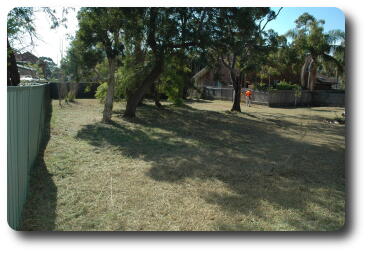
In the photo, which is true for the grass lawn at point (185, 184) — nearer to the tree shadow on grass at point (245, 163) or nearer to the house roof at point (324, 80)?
the tree shadow on grass at point (245, 163)

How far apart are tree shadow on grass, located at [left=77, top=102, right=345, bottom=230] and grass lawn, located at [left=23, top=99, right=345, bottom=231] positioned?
2cm

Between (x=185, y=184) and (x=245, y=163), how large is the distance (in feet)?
5.98

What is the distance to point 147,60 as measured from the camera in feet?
45.4

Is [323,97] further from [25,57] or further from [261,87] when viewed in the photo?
[25,57]

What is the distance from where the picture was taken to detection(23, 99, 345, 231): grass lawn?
374 cm

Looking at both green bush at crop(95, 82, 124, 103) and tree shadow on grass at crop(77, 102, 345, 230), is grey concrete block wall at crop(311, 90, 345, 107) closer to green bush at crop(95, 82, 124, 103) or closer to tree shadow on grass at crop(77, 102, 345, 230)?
tree shadow on grass at crop(77, 102, 345, 230)

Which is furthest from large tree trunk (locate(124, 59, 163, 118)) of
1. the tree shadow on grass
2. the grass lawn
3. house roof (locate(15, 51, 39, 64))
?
house roof (locate(15, 51, 39, 64))

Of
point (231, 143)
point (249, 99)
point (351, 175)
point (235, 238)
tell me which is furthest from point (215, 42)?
point (249, 99)

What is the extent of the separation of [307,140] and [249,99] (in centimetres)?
1308

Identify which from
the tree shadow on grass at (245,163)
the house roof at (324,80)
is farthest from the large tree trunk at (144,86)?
the house roof at (324,80)

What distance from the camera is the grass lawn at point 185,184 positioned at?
374cm

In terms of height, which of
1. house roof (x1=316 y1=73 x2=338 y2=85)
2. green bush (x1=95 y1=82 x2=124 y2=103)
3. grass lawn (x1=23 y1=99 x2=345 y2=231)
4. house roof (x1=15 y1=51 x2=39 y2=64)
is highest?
house roof (x1=316 y1=73 x2=338 y2=85)

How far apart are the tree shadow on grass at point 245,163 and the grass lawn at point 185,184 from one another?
2 cm

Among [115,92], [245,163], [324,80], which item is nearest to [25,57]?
[245,163]
